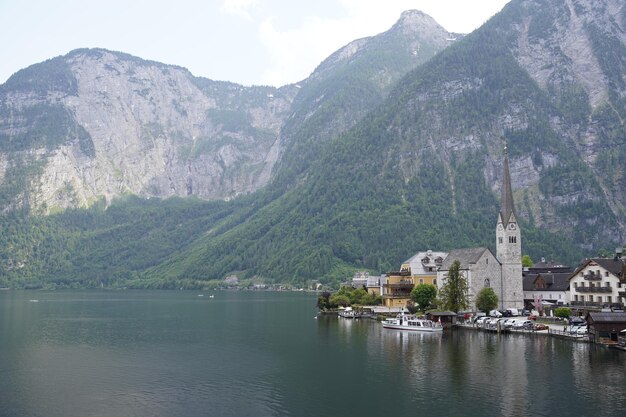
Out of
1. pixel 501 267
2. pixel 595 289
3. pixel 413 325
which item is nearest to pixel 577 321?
pixel 595 289

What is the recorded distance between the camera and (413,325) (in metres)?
107

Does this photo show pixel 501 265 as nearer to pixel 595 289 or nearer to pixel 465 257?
pixel 465 257

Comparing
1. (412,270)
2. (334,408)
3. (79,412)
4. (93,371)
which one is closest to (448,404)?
(334,408)

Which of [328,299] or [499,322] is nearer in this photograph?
[499,322]

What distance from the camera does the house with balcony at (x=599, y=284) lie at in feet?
364

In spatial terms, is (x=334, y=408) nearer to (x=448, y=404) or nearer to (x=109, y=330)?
(x=448, y=404)

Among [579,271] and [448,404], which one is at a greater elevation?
[579,271]

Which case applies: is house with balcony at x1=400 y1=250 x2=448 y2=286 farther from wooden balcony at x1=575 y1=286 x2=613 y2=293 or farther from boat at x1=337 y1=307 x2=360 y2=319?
wooden balcony at x1=575 y1=286 x2=613 y2=293

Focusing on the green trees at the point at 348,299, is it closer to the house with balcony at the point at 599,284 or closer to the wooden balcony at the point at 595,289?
the house with balcony at the point at 599,284

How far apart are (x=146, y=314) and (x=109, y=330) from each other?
3808 centimetres

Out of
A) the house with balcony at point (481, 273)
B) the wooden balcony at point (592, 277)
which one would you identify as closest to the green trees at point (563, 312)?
the wooden balcony at point (592, 277)

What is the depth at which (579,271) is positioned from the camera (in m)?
121

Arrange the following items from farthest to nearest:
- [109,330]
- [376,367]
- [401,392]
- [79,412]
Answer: [109,330] < [376,367] < [401,392] < [79,412]

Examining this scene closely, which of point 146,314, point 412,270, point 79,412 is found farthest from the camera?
point 146,314
